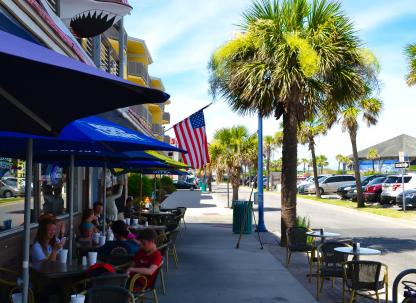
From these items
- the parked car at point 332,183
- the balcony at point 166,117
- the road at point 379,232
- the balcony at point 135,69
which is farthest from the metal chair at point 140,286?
the balcony at point 166,117

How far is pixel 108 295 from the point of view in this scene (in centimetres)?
464

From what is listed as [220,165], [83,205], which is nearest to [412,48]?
[220,165]

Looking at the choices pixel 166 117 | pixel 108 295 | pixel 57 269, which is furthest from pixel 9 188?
pixel 166 117

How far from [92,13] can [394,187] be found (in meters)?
22.7

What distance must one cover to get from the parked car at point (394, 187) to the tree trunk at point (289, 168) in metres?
17.3

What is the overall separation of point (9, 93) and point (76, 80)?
0.56 metres

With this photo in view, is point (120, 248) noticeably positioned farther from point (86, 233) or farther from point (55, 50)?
point (55, 50)

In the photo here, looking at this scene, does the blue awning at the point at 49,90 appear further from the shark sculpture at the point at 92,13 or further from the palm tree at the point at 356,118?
the palm tree at the point at 356,118

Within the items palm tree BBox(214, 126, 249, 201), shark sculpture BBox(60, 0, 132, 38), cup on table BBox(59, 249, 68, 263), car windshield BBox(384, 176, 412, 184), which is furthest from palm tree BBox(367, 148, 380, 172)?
cup on table BBox(59, 249, 68, 263)

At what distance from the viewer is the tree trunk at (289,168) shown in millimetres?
13266

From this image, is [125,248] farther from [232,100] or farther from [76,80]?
[232,100]

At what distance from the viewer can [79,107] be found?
3.21 metres

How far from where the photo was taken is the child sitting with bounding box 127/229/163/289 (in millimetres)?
6586

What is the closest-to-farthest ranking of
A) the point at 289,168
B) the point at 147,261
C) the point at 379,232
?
the point at 147,261
the point at 289,168
the point at 379,232
